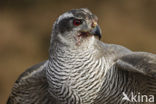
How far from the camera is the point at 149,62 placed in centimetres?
387

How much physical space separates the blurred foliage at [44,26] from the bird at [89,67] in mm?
4323

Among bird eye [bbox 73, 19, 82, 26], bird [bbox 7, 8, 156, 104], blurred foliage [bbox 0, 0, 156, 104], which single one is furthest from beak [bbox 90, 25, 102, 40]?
blurred foliage [bbox 0, 0, 156, 104]

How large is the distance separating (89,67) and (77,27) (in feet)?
1.23

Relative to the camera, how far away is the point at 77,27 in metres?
3.87

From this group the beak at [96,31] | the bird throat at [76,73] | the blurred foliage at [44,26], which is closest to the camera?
the beak at [96,31]

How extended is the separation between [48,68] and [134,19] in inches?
186

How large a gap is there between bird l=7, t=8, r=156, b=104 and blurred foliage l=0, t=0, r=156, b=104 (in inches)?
170

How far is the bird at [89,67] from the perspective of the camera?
12.7 ft

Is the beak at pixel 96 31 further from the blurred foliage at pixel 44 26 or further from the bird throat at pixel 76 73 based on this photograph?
the blurred foliage at pixel 44 26

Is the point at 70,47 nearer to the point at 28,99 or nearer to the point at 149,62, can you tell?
the point at 149,62

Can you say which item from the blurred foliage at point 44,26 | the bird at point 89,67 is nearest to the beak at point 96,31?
the bird at point 89,67

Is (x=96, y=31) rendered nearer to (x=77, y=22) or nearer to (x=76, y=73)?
(x=77, y=22)

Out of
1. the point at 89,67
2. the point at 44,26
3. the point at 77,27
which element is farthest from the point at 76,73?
the point at 44,26

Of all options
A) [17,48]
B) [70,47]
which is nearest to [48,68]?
[70,47]
